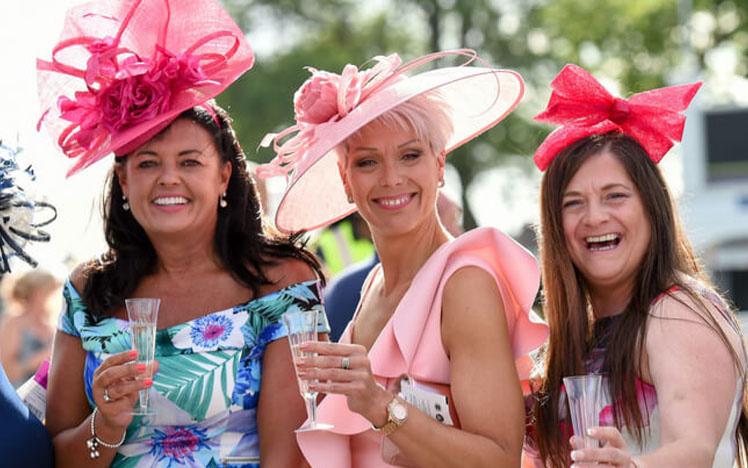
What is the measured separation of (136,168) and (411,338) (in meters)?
1.10

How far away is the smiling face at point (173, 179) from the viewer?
4.24 m

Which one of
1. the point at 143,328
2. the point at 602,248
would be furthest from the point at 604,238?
the point at 143,328

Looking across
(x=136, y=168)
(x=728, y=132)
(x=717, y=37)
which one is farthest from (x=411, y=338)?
(x=717, y=37)

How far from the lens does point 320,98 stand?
4.17 m

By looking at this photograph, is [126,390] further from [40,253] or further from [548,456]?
[548,456]

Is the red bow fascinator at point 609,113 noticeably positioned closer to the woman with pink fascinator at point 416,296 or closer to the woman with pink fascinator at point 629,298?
the woman with pink fascinator at point 629,298

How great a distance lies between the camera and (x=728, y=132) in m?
21.6

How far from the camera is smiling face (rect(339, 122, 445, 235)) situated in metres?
4.02

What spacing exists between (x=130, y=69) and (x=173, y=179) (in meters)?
0.39

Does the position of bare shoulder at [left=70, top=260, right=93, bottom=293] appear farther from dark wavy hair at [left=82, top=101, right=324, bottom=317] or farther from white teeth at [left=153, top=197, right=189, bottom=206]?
white teeth at [left=153, top=197, right=189, bottom=206]

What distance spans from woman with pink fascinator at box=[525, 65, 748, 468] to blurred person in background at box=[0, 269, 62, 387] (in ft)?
19.4

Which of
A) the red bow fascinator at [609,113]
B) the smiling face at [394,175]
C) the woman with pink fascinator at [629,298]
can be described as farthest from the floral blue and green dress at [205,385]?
the red bow fascinator at [609,113]

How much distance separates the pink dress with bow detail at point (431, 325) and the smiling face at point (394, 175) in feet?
0.52

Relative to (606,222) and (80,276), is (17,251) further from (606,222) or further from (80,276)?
(606,222)
